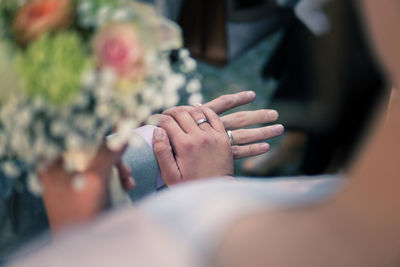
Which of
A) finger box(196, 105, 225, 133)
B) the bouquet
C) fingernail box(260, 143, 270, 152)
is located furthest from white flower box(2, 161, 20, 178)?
fingernail box(260, 143, 270, 152)

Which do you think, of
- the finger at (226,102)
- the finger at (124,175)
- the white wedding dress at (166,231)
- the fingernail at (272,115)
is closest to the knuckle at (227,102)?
the finger at (226,102)

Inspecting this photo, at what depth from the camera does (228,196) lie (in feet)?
1.74

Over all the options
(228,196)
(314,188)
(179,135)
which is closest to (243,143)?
(179,135)

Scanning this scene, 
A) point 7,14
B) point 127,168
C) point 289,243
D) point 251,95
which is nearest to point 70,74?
point 7,14

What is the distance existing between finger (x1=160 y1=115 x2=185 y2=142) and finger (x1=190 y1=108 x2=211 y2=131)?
44 millimetres

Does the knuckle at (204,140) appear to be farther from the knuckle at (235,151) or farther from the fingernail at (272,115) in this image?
the fingernail at (272,115)

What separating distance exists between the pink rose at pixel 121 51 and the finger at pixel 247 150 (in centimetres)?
44

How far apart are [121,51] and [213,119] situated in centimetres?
44

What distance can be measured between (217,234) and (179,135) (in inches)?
18.8

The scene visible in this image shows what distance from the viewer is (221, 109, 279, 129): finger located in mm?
1021

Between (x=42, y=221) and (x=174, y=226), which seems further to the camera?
(x=42, y=221)

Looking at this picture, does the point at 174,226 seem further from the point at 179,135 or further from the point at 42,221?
the point at 42,221

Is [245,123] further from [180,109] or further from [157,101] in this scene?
[157,101]

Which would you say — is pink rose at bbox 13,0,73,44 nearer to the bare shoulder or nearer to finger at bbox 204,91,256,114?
the bare shoulder
